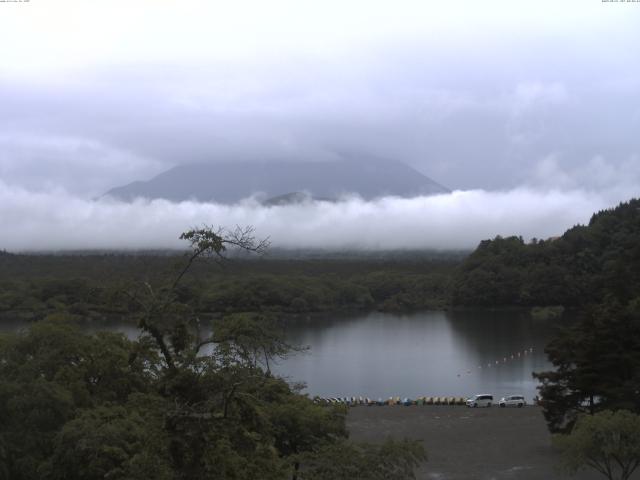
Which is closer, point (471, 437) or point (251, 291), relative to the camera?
point (471, 437)

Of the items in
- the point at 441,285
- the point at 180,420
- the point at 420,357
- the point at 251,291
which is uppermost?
the point at 180,420

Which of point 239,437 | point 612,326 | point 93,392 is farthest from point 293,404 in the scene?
→ point 612,326

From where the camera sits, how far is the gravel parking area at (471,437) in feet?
40.9

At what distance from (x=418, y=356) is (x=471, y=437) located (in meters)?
16.3

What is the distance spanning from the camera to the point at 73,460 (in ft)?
18.9

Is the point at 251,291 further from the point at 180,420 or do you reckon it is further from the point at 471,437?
the point at 180,420

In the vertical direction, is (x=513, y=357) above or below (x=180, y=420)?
below

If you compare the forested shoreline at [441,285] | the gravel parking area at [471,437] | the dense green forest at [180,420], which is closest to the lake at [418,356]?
the gravel parking area at [471,437]

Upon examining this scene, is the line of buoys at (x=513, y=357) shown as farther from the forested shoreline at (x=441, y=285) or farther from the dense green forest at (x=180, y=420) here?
the dense green forest at (x=180, y=420)

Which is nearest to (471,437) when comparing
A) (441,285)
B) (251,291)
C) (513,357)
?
Answer: (513,357)

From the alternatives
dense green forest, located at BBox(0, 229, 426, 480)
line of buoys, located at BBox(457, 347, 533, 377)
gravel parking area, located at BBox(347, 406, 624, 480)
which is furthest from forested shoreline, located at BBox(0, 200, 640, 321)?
dense green forest, located at BBox(0, 229, 426, 480)

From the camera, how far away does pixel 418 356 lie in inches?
1237

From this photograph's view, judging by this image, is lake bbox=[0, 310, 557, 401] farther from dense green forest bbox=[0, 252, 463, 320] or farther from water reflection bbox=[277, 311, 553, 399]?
dense green forest bbox=[0, 252, 463, 320]

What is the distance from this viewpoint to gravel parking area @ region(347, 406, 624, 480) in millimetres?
12454
